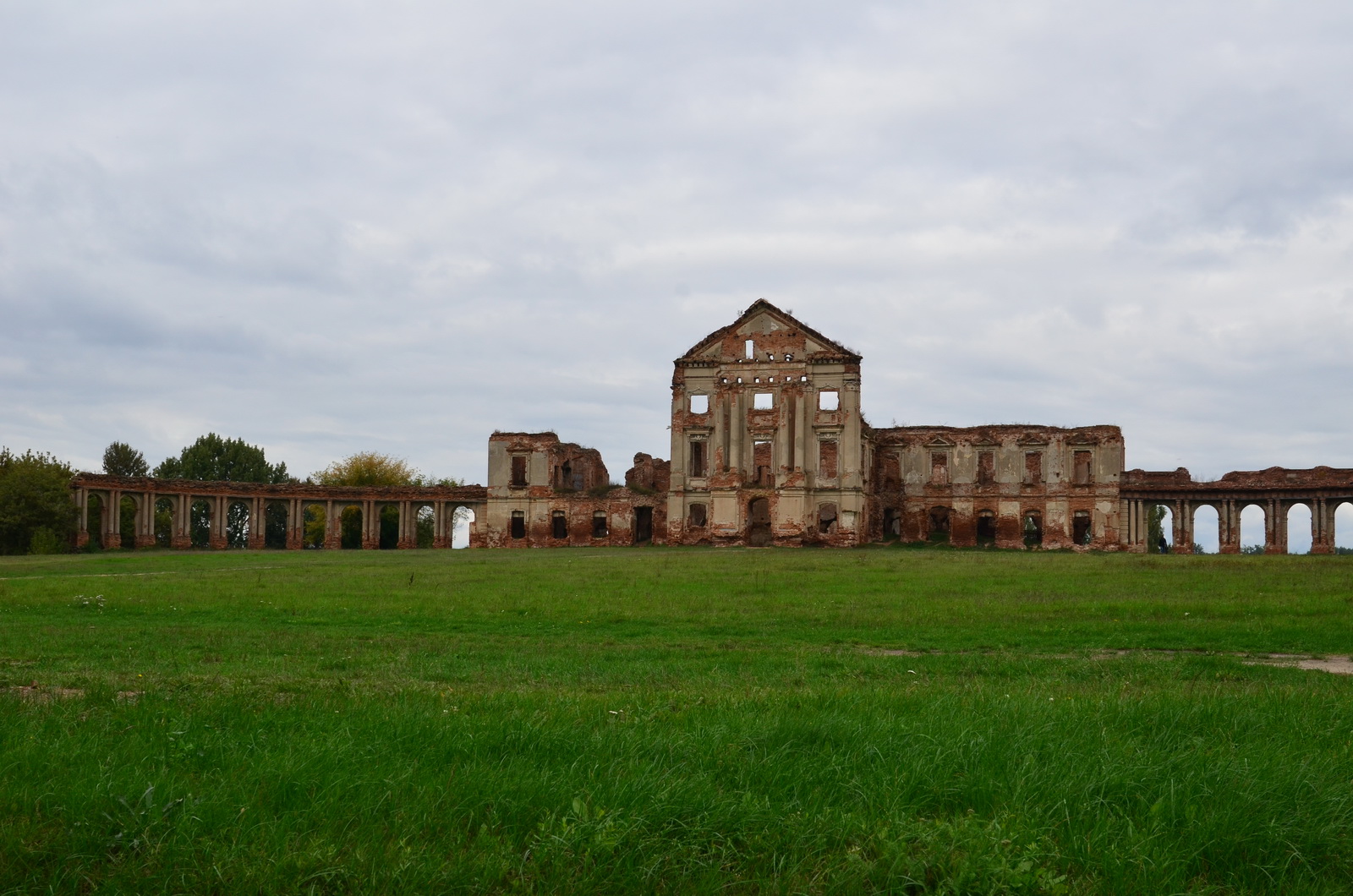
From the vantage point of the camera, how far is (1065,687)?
34.2 feet

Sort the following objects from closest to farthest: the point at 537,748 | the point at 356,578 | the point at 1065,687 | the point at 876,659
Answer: the point at 537,748 → the point at 1065,687 → the point at 876,659 → the point at 356,578

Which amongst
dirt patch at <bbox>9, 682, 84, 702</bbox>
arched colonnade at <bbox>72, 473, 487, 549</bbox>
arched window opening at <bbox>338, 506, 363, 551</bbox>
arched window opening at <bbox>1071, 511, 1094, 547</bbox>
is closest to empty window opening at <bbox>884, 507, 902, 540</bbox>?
arched window opening at <bbox>1071, 511, 1094, 547</bbox>

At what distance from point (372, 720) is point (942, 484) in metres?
55.6

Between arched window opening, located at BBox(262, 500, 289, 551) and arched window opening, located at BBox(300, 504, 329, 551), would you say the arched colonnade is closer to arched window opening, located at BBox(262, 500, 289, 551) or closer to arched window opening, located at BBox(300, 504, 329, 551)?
arched window opening, located at BBox(300, 504, 329, 551)

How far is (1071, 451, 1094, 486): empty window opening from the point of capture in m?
59.0

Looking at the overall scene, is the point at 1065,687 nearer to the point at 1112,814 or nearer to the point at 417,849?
the point at 1112,814

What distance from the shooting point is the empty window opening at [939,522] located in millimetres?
61281

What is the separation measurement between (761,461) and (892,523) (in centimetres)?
957

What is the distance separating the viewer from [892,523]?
62.1 m

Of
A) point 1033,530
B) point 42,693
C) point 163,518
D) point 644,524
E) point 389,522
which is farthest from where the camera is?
point 163,518

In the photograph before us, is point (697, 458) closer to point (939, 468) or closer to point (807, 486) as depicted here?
point (807, 486)

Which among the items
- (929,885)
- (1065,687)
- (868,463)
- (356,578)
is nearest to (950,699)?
(1065,687)

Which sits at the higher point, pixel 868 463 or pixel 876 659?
pixel 868 463

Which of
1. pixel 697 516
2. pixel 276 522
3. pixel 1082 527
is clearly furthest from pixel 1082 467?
pixel 276 522
